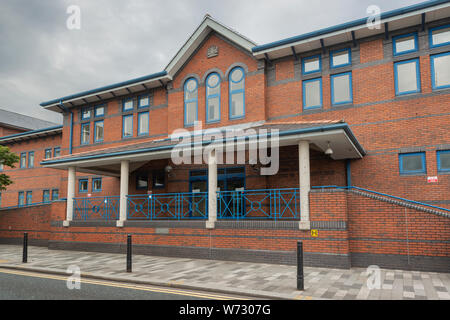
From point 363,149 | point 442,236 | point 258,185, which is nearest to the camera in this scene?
point 442,236

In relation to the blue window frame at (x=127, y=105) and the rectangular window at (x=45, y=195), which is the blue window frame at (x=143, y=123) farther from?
the rectangular window at (x=45, y=195)

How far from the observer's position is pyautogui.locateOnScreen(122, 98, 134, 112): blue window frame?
18.6 m

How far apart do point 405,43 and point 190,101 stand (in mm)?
9170

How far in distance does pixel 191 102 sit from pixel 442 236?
11.4 m

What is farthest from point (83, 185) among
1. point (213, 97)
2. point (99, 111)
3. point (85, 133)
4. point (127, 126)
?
point (213, 97)

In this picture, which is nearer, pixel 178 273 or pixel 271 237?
pixel 178 273

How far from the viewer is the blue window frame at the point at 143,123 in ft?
58.6

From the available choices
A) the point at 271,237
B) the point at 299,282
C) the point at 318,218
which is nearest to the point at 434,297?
the point at 299,282

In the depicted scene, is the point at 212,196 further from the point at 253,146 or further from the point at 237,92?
A: the point at 237,92

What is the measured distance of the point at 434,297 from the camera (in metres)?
6.46

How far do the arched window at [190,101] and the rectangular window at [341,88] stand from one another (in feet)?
20.4

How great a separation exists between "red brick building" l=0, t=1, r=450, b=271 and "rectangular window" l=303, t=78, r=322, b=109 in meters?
0.04
